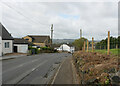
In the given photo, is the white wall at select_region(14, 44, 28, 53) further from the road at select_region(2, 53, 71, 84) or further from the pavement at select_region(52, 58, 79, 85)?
the pavement at select_region(52, 58, 79, 85)

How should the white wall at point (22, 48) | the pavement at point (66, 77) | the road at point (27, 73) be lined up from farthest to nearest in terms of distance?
the white wall at point (22, 48) < the road at point (27, 73) < the pavement at point (66, 77)

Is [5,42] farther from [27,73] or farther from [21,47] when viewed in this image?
[27,73]

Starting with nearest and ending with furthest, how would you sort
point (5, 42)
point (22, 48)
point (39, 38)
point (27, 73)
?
1. point (27, 73)
2. point (5, 42)
3. point (22, 48)
4. point (39, 38)

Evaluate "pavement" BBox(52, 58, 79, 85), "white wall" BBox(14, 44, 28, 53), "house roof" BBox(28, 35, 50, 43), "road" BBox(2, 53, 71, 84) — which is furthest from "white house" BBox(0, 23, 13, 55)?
"house roof" BBox(28, 35, 50, 43)

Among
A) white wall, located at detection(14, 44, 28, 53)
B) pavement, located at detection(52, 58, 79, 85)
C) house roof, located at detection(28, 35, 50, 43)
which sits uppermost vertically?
house roof, located at detection(28, 35, 50, 43)

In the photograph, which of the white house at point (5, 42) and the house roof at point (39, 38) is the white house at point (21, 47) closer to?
the white house at point (5, 42)

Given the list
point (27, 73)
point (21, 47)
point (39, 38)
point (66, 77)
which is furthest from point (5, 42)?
point (39, 38)

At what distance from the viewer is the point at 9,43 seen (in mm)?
33062

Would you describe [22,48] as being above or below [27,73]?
above

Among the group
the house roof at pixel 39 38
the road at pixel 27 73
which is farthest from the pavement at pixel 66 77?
the house roof at pixel 39 38

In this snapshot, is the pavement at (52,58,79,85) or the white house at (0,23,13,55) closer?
the pavement at (52,58,79,85)

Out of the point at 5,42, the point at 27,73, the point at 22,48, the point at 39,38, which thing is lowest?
the point at 27,73

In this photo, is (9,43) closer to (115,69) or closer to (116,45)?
(116,45)

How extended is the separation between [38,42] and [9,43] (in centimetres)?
4200
